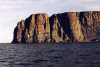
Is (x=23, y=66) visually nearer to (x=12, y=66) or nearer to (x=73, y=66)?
(x=12, y=66)

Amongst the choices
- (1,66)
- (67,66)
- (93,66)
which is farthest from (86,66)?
(1,66)

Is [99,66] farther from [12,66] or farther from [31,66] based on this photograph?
[12,66]

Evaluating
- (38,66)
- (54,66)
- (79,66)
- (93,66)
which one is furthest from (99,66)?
(38,66)

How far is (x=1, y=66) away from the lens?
34938 mm

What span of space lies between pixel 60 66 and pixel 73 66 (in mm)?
2225

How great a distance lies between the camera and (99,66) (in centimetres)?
3297

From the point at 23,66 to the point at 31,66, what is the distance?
1.42 m

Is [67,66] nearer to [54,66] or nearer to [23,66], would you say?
[54,66]

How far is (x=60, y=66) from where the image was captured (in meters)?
33.8

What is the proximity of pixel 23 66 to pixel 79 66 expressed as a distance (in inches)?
386

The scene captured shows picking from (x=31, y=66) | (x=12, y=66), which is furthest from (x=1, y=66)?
(x=31, y=66)

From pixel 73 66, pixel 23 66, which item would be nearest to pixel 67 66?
pixel 73 66

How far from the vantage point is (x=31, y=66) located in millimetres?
34688

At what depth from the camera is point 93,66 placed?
109 ft
